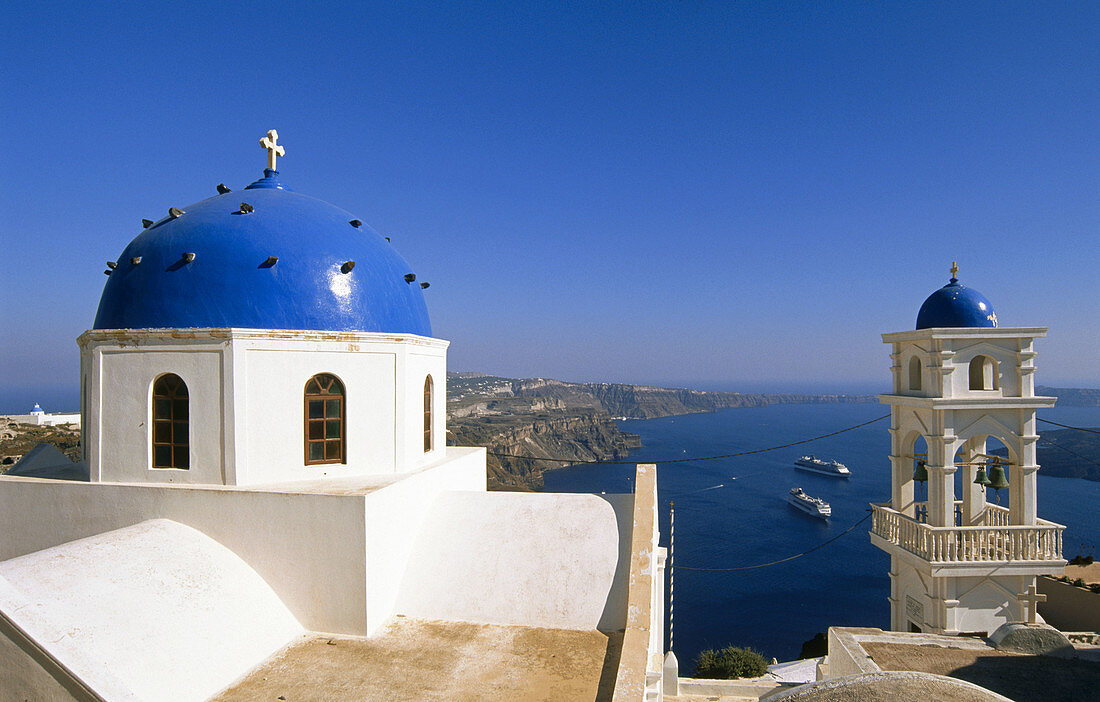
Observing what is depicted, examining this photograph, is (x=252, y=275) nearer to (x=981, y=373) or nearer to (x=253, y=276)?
(x=253, y=276)

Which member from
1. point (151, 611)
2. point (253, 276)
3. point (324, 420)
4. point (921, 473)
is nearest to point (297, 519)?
point (324, 420)

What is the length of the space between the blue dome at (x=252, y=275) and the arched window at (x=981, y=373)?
9.93 metres

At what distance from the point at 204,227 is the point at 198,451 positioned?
2945 millimetres

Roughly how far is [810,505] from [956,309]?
44.3m

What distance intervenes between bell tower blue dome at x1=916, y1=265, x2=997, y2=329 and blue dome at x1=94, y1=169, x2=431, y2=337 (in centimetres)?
872

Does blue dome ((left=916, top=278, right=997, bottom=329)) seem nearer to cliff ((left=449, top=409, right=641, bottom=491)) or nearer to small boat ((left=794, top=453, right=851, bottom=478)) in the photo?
cliff ((left=449, top=409, right=641, bottom=491))

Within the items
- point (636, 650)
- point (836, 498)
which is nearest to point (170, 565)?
point (636, 650)

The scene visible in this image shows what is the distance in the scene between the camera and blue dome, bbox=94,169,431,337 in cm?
739

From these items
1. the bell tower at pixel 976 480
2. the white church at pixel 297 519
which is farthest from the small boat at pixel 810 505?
the white church at pixel 297 519

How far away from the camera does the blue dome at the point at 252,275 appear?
739 cm

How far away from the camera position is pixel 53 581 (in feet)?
17.2

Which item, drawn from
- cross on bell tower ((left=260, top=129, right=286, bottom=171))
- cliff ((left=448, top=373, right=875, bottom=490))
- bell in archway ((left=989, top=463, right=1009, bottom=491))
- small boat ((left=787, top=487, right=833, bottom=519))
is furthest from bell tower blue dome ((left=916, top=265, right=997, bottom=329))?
small boat ((left=787, top=487, right=833, bottom=519))

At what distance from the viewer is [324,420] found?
7.61m

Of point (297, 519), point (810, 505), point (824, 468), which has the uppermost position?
point (297, 519)
